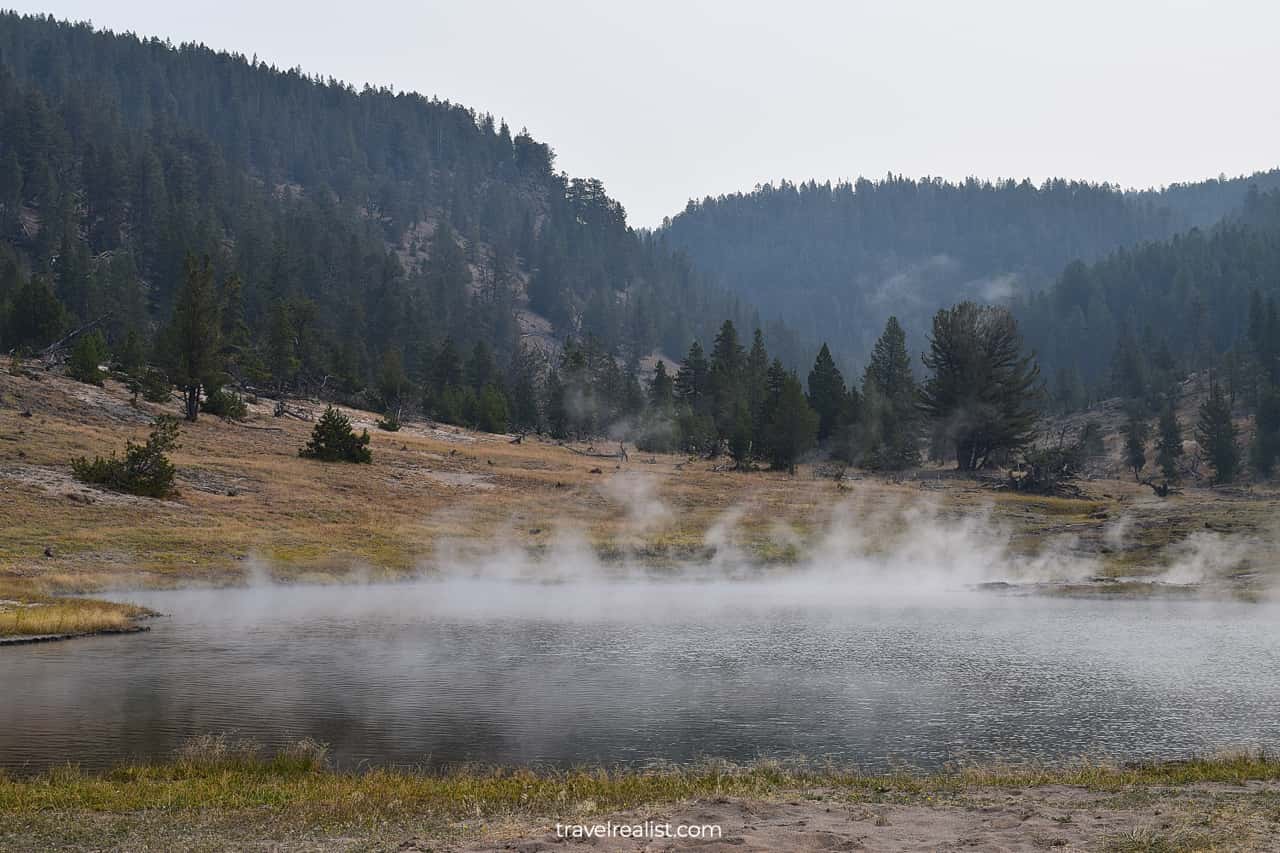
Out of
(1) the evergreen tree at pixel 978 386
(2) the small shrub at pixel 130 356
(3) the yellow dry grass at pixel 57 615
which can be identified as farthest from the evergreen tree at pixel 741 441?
(3) the yellow dry grass at pixel 57 615

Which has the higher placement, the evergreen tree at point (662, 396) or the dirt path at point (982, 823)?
the evergreen tree at point (662, 396)

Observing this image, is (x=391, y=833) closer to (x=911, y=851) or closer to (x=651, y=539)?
(x=911, y=851)

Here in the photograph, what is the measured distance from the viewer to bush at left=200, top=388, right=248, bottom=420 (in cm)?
8912

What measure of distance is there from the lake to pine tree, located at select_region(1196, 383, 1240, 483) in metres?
83.5

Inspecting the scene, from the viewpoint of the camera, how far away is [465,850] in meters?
12.4

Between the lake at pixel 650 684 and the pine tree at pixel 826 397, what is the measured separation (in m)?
74.8

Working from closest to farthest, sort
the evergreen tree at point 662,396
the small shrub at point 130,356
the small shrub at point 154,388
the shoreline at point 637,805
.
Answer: the shoreline at point 637,805
the small shrub at point 154,388
the small shrub at point 130,356
the evergreen tree at point 662,396

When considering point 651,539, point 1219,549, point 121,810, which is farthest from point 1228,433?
point 121,810

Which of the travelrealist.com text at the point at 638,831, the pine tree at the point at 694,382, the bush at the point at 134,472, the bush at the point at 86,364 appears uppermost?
the pine tree at the point at 694,382

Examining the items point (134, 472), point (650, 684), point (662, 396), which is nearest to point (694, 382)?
point (662, 396)

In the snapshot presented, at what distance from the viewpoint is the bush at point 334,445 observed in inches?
3113

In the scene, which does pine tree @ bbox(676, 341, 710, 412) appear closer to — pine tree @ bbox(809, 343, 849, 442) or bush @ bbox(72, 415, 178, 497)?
pine tree @ bbox(809, 343, 849, 442)

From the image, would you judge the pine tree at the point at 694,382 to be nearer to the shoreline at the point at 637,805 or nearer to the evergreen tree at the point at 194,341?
the evergreen tree at the point at 194,341

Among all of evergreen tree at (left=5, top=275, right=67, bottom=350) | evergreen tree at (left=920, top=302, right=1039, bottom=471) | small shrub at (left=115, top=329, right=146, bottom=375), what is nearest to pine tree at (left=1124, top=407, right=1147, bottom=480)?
evergreen tree at (left=920, top=302, right=1039, bottom=471)
